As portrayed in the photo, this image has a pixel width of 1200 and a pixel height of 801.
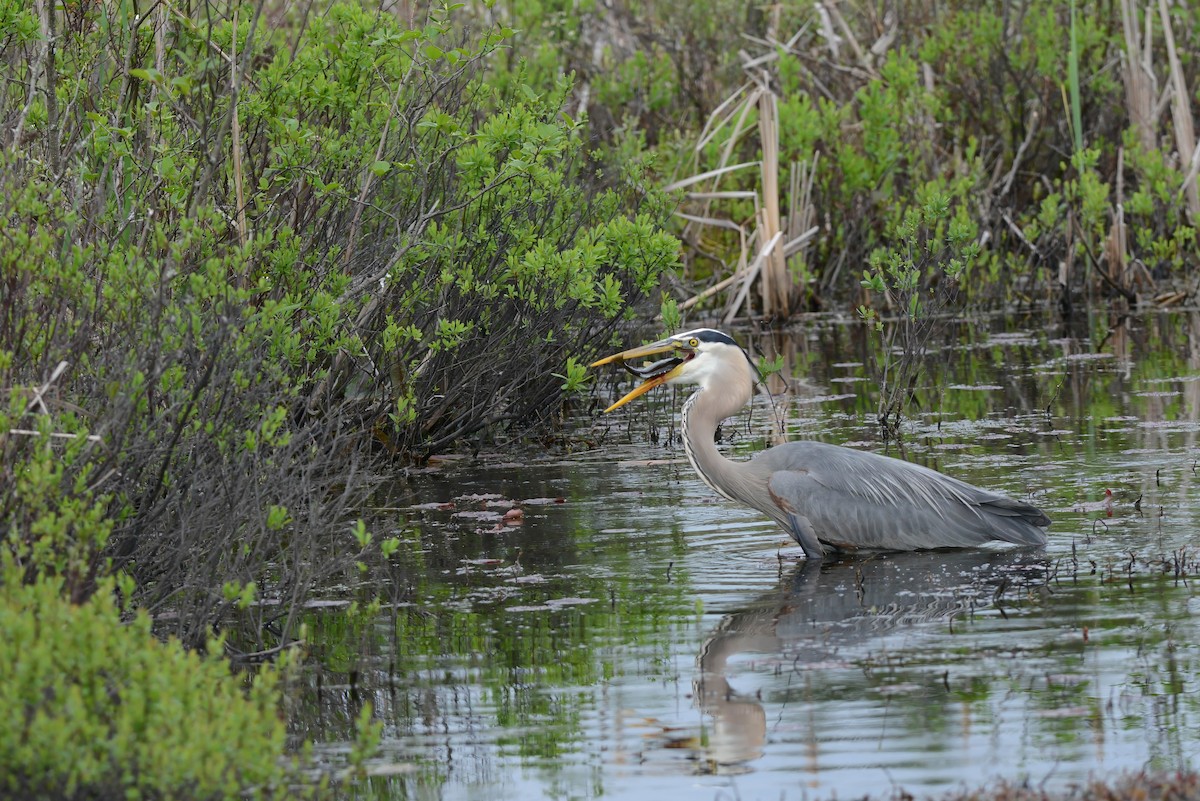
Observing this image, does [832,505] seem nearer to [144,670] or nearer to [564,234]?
[564,234]

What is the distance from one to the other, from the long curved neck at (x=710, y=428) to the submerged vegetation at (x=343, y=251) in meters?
0.81

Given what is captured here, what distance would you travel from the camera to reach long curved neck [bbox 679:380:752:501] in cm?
823

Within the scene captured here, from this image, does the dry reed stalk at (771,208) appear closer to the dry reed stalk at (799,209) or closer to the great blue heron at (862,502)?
the dry reed stalk at (799,209)

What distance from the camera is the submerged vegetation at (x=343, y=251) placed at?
5566 millimetres

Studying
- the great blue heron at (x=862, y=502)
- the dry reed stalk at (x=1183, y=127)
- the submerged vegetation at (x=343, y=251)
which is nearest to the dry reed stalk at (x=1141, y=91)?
the submerged vegetation at (x=343, y=251)

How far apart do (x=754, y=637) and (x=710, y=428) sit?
2.20 meters

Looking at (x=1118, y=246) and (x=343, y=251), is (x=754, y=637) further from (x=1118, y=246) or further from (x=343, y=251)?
(x=1118, y=246)

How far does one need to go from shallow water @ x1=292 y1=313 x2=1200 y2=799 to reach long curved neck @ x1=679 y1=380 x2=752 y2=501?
262mm

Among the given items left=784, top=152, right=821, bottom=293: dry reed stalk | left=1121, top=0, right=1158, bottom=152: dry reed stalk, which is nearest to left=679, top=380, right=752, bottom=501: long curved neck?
left=784, top=152, right=821, bottom=293: dry reed stalk

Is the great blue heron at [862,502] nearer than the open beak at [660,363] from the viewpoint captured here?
Yes

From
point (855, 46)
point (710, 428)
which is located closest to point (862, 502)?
point (710, 428)

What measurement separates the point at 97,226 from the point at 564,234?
417cm

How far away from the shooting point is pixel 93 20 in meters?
8.23

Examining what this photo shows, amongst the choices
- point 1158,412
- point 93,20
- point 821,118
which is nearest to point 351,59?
point 93,20
